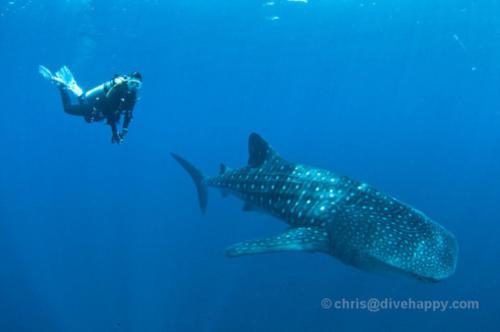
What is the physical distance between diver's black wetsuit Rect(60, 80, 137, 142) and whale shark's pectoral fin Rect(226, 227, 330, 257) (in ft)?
12.0

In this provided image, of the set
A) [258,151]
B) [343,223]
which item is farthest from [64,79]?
[343,223]

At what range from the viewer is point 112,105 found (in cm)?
782

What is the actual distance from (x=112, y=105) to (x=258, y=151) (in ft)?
9.97

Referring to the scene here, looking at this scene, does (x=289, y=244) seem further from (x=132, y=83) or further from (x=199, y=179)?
(x=199, y=179)

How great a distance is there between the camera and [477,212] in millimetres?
27328

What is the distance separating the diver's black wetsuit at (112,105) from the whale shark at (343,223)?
266 centimetres

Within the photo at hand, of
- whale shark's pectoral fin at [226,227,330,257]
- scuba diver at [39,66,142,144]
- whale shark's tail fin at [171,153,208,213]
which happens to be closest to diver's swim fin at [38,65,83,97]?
scuba diver at [39,66,142,144]

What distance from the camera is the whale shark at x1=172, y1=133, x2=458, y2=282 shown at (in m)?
5.02

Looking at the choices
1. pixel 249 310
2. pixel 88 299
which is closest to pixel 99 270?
pixel 88 299

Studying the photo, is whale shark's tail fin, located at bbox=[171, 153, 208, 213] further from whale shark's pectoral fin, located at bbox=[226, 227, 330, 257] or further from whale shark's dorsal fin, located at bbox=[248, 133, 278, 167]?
whale shark's pectoral fin, located at bbox=[226, 227, 330, 257]

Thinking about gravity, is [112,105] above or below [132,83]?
below

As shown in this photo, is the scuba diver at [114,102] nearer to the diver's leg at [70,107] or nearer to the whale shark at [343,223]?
the diver's leg at [70,107]

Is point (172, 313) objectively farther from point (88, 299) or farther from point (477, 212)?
point (477, 212)

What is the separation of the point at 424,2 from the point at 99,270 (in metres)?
27.2
